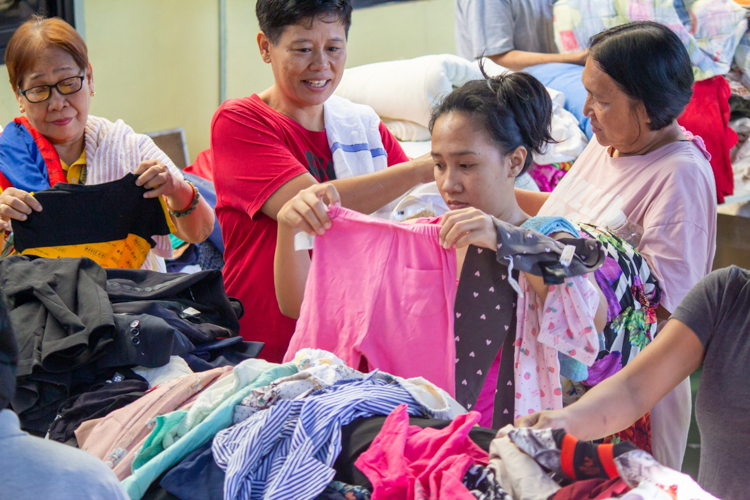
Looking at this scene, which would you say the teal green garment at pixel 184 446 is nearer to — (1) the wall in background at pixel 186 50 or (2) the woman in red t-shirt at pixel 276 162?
(2) the woman in red t-shirt at pixel 276 162

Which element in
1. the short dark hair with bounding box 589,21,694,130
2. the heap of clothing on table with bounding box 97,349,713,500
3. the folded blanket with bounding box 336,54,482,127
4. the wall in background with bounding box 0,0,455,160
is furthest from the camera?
the wall in background with bounding box 0,0,455,160

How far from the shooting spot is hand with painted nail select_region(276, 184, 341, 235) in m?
1.44

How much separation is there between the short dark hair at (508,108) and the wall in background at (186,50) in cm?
269

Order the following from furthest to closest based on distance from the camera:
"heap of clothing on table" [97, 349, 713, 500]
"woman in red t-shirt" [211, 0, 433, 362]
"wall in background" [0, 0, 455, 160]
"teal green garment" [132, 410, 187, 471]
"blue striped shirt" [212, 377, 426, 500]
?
"wall in background" [0, 0, 455, 160] → "woman in red t-shirt" [211, 0, 433, 362] → "teal green garment" [132, 410, 187, 471] → "blue striped shirt" [212, 377, 426, 500] → "heap of clothing on table" [97, 349, 713, 500]

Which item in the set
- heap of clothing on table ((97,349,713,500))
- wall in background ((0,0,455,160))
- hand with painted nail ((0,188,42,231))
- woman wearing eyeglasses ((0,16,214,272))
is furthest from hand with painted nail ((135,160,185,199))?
wall in background ((0,0,455,160))

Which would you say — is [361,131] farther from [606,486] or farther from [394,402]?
[606,486]

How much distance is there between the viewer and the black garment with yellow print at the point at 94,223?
1.72 metres

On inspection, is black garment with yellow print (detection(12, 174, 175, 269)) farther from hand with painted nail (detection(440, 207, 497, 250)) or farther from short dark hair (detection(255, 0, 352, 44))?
hand with painted nail (detection(440, 207, 497, 250))

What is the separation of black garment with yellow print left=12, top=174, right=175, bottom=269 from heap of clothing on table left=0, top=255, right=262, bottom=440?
0.19 m

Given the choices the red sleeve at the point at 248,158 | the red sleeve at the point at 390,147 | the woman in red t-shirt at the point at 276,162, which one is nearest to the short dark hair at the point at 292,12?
the woman in red t-shirt at the point at 276,162

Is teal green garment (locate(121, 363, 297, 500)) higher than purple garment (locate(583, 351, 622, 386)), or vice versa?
teal green garment (locate(121, 363, 297, 500))

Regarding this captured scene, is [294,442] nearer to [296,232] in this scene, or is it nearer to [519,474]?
[519,474]

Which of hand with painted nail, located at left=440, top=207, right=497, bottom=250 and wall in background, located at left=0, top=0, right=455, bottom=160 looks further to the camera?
wall in background, located at left=0, top=0, right=455, bottom=160

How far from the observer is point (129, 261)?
6.06ft
